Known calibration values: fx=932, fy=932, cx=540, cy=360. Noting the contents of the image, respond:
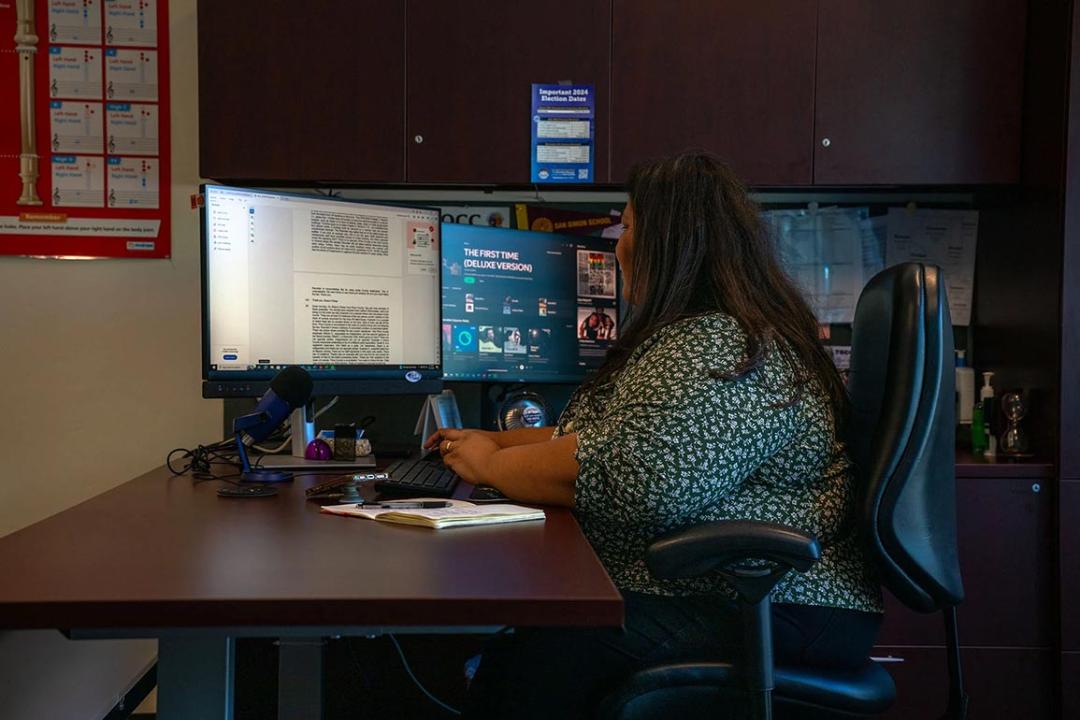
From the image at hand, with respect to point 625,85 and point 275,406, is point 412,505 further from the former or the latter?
point 625,85

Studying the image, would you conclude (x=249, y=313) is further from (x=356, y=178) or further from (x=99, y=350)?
(x=99, y=350)

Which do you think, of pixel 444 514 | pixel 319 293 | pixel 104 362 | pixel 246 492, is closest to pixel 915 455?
pixel 444 514

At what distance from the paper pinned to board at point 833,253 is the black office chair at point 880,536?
1.08 m

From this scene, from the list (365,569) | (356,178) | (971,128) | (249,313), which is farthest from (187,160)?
(971,128)

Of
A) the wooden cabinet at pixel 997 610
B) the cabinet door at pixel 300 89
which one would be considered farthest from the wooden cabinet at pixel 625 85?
the wooden cabinet at pixel 997 610

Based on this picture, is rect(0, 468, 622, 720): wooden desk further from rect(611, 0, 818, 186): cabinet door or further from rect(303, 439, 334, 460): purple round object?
rect(611, 0, 818, 186): cabinet door

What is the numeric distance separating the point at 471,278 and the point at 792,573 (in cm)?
112

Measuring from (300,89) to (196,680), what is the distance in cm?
138

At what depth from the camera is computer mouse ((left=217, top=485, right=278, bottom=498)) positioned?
1.39 meters

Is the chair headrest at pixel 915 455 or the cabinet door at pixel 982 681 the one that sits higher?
the chair headrest at pixel 915 455

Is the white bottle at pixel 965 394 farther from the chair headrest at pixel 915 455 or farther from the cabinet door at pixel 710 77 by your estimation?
the chair headrest at pixel 915 455

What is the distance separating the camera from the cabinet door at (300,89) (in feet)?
6.84

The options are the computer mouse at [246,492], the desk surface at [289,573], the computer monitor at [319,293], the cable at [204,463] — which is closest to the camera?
the desk surface at [289,573]

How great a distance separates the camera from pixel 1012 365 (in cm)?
221
